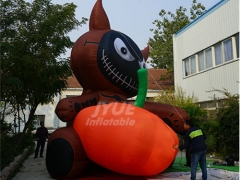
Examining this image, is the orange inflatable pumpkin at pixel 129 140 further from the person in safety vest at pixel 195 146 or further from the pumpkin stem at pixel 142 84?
the person in safety vest at pixel 195 146

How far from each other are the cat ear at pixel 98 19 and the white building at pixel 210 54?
6884 millimetres

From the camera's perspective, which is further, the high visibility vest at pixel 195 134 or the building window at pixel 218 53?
the building window at pixel 218 53

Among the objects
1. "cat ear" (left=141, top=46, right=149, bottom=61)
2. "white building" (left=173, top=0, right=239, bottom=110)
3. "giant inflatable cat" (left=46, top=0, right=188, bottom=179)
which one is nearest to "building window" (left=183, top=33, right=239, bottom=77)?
"white building" (left=173, top=0, right=239, bottom=110)

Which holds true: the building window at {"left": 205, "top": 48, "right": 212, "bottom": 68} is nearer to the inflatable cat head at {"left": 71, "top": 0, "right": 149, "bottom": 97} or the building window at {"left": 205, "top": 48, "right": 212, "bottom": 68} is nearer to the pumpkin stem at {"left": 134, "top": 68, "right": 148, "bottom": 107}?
the inflatable cat head at {"left": 71, "top": 0, "right": 149, "bottom": 97}

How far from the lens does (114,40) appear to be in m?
6.72

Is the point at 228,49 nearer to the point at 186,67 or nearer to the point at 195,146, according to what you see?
the point at 186,67

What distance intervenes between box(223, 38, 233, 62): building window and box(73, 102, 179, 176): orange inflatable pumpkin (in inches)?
333

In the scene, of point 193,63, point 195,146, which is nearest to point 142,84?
point 195,146

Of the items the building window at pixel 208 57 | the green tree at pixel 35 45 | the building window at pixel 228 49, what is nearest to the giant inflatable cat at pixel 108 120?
the green tree at pixel 35 45

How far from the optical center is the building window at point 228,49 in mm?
12602

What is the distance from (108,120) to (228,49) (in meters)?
9.18

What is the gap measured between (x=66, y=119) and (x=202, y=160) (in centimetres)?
308

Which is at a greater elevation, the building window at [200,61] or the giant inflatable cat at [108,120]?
the building window at [200,61]

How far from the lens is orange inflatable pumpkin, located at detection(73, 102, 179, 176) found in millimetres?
5242
